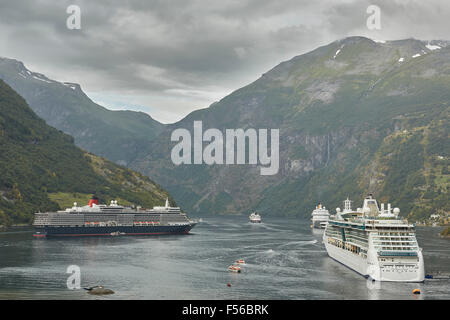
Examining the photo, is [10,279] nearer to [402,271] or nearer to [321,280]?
[321,280]

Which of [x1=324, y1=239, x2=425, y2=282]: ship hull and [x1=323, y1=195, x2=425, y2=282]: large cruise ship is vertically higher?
[x1=323, y1=195, x2=425, y2=282]: large cruise ship

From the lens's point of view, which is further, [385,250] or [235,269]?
[235,269]

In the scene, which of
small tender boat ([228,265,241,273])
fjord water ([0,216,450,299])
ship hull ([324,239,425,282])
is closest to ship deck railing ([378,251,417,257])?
ship hull ([324,239,425,282])

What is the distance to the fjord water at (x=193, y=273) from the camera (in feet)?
306

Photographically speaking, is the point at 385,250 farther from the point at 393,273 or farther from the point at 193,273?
the point at 193,273

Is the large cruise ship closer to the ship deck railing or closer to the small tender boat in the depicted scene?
the ship deck railing

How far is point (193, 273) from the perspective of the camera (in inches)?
4675

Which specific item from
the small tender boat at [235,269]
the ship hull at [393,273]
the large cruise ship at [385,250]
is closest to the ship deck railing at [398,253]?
the large cruise ship at [385,250]

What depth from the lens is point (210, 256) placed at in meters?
153

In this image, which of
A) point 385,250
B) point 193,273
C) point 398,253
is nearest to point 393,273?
point 398,253

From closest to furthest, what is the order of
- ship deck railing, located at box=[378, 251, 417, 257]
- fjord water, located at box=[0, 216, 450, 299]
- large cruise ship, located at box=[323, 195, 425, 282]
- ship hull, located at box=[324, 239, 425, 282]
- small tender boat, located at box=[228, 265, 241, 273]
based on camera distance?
1. fjord water, located at box=[0, 216, 450, 299]
2. ship hull, located at box=[324, 239, 425, 282]
3. large cruise ship, located at box=[323, 195, 425, 282]
4. ship deck railing, located at box=[378, 251, 417, 257]
5. small tender boat, located at box=[228, 265, 241, 273]

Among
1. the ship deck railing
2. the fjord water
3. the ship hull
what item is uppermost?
the ship deck railing

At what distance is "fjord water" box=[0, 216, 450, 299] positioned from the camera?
3666 inches
